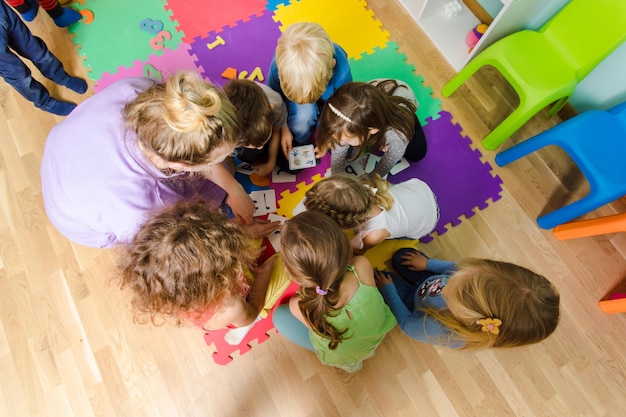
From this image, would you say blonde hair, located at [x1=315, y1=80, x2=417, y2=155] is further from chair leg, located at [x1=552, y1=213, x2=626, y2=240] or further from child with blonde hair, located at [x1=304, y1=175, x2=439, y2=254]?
chair leg, located at [x1=552, y1=213, x2=626, y2=240]

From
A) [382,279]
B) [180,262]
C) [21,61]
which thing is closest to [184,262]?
[180,262]

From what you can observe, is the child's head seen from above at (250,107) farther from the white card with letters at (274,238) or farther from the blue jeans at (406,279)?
the blue jeans at (406,279)

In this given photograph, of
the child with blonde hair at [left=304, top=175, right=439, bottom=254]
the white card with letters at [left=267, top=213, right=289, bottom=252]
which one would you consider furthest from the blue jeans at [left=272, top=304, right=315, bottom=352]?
the child with blonde hair at [left=304, top=175, right=439, bottom=254]

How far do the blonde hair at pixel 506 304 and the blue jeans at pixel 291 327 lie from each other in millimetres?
673

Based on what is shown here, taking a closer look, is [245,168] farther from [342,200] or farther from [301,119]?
[342,200]

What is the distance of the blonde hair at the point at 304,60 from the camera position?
1.38 metres

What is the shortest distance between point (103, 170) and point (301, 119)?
890 millimetres

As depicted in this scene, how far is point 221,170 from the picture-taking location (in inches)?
58.3

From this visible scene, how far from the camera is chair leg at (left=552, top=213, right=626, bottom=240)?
5.14ft

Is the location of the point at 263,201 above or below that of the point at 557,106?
below

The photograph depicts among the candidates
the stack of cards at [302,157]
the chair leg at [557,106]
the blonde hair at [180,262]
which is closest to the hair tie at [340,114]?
the stack of cards at [302,157]

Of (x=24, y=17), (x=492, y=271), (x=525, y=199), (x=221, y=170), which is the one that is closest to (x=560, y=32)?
(x=525, y=199)

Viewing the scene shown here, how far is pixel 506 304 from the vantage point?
3.54 feet

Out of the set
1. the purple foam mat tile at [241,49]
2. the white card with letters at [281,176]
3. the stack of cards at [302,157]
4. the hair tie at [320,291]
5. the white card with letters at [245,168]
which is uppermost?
the purple foam mat tile at [241,49]
